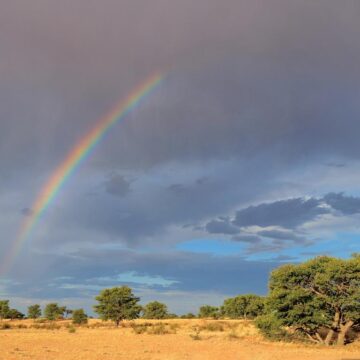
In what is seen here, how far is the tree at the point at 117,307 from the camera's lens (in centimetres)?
8056

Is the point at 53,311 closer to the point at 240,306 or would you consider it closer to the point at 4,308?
the point at 4,308

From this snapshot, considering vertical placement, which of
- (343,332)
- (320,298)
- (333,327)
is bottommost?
(343,332)

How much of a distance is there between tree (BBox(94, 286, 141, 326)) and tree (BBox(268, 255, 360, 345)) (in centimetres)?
4670

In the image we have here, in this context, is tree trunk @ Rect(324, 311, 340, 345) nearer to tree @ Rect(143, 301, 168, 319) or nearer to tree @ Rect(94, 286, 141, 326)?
tree @ Rect(94, 286, 141, 326)

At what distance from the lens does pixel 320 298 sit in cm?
3772

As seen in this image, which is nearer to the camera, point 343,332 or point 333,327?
point 343,332

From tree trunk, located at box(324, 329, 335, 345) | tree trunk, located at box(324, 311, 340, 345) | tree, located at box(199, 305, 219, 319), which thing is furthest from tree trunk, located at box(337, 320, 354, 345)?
tree, located at box(199, 305, 219, 319)

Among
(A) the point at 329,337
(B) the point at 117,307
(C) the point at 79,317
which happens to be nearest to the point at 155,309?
(C) the point at 79,317

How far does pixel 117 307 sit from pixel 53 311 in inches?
2250

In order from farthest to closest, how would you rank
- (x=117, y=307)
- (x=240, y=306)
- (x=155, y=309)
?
(x=155, y=309), (x=240, y=306), (x=117, y=307)

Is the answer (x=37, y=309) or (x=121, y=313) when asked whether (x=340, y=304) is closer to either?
(x=121, y=313)

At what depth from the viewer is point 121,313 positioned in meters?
80.8

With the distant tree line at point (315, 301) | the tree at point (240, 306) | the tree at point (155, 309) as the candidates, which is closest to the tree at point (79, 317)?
the tree at point (155, 309)

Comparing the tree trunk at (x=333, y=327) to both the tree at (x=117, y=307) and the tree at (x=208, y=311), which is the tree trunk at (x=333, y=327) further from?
the tree at (x=208, y=311)
